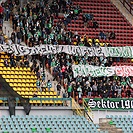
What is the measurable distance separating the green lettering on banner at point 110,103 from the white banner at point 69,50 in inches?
188

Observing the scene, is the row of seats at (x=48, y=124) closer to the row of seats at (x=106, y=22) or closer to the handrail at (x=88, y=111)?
the handrail at (x=88, y=111)

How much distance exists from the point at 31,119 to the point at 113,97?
22.4 ft

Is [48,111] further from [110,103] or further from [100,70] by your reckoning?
[100,70]

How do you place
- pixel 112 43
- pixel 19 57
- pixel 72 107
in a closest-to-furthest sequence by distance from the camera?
1. pixel 72 107
2. pixel 19 57
3. pixel 112 43

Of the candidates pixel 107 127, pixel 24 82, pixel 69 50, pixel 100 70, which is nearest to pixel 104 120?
pixel 107 127

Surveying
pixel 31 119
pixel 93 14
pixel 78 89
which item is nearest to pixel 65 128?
pixel 31 119

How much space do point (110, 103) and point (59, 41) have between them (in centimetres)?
593

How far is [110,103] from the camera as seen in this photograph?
167 ft

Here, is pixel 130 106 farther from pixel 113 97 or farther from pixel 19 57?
pixel 19 57

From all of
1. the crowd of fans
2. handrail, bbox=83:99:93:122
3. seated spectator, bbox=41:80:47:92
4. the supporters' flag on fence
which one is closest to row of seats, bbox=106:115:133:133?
handrail, bbox=83:99:93:122

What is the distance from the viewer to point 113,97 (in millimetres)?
51625

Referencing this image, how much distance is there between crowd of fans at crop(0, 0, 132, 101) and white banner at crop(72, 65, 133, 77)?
0.24 m

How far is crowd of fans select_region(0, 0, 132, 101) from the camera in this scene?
51625mm

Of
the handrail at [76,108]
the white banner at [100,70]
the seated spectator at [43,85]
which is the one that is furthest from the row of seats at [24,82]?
the white banner at [100,70]
